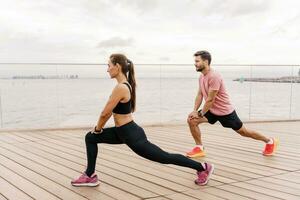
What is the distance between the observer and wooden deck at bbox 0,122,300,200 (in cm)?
340

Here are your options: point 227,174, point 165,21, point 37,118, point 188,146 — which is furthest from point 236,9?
point 227,174

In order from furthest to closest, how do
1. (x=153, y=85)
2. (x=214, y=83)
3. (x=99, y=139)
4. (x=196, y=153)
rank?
(x=153, y=85) < (x=196, y=153) < (x=214, y=83) < (x=99, y=139)

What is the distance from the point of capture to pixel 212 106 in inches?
187

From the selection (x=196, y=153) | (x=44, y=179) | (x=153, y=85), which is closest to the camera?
(x=44, y=179)

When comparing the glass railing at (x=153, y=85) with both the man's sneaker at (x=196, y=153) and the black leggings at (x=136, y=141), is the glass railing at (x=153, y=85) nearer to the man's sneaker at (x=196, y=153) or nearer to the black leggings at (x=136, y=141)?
the man's sneaker at (x=196, y=153)

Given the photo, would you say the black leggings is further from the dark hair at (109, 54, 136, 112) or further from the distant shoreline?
the distant shoreline

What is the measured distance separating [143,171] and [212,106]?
4.02ft

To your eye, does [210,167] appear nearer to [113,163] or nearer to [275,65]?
[113,163]

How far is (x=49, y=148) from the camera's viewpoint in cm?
530

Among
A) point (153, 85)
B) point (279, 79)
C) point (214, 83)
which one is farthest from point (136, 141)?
point (279, 79)

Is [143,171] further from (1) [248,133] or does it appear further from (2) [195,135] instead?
(1) [248,133]

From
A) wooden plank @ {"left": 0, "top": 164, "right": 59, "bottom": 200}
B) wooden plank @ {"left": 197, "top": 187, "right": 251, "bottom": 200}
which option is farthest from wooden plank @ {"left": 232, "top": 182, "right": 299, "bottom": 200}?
wooden plank @ {"left": 0, "top": 164, "right": 59, "bottom": 200}

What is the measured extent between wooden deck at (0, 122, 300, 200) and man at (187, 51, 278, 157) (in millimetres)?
225

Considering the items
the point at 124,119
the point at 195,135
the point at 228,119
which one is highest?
the point at 124,119
